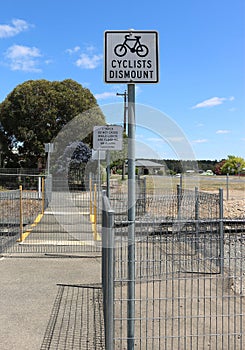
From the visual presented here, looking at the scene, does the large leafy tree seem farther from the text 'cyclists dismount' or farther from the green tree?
the green tree

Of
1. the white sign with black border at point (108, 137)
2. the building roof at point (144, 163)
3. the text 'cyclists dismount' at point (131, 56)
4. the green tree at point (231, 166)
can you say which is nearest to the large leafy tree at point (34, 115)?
the building roof at point (144, 163)

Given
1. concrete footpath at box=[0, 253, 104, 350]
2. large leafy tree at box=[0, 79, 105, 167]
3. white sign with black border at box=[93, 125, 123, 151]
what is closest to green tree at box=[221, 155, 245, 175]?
large leafy tree at box=[0, 79, 105, 167]

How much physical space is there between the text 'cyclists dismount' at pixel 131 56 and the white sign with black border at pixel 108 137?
2.98 meters

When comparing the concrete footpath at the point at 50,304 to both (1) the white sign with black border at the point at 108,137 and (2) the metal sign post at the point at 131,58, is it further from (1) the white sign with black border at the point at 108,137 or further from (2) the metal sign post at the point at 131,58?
(1) the white sign with black border at the point at 108,137

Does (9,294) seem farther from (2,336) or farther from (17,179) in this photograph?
(17,179)

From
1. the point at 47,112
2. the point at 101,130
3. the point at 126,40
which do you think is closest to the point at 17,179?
the point at 47,112

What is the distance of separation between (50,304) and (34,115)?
2264 centimetres

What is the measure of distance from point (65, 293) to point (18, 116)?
22714mm

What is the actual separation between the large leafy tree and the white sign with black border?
62.8ft

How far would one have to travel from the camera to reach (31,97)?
26.0 meters

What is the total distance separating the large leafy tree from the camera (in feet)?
83.2

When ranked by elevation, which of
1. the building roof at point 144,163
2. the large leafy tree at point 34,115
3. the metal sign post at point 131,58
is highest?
the large leafy tree at point 34,115

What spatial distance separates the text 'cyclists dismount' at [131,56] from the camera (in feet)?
9.72

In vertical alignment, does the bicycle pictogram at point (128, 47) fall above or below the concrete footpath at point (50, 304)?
above
